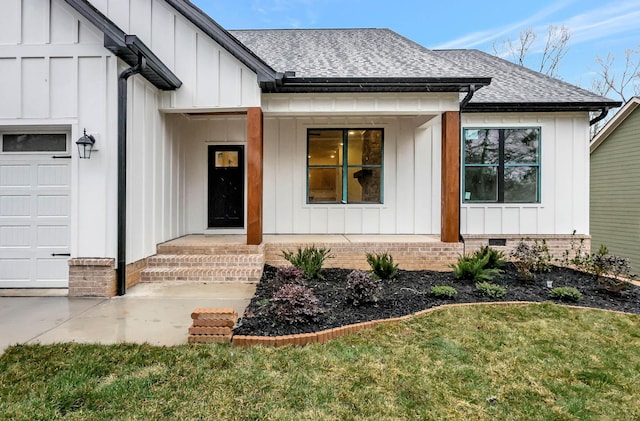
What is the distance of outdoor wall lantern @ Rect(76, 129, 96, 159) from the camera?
4.90m

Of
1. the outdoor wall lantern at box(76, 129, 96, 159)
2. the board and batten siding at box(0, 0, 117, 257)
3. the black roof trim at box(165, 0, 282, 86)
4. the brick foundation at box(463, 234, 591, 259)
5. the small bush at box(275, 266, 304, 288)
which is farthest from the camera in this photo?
the brick foundation at box(463, 234, 591, 259)

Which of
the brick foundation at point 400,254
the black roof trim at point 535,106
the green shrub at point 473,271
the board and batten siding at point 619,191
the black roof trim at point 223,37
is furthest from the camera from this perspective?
the board and batten siding at point 619,191

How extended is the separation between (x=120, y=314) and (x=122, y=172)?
6.81 ft

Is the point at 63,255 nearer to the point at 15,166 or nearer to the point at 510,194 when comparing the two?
the point at 15,166

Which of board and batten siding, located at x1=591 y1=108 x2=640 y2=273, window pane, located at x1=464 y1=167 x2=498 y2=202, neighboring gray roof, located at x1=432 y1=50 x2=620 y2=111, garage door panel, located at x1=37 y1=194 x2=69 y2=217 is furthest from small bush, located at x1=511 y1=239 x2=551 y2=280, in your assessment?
garage door panel, located at x1=37 y1=194 x2=69 y2=217

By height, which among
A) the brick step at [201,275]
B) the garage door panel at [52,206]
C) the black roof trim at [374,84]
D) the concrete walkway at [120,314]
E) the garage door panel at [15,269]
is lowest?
the concrete walkway at [120,314]

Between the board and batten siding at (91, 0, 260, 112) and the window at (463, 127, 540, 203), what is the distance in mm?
5123

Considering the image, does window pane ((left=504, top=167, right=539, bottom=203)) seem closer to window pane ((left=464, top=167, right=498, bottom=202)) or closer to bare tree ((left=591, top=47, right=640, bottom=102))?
window pane ((left=464, top=167, right=498, bottom=202))

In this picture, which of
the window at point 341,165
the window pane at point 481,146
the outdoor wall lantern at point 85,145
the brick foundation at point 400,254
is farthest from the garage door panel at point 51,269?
the window pane at point 481,146

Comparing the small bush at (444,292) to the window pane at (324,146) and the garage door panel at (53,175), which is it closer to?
the window pane at (324,146)

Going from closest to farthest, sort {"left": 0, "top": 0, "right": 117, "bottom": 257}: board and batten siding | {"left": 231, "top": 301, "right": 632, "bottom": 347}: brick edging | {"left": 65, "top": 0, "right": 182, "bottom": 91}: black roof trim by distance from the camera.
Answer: {"left": 231, "top": 301, "right": 632, "bottom": 347}: brick edging → {"left": 65, "top": 0, "right": 182, "bottom": 91}: black roof trim → {"left": 0, "top": 0, "right": 117, "bottom": 257}: board and batten siding

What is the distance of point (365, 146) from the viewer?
8.39 m

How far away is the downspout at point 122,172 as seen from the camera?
5.04 metres

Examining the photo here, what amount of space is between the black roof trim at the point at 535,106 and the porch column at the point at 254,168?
4.61 m
